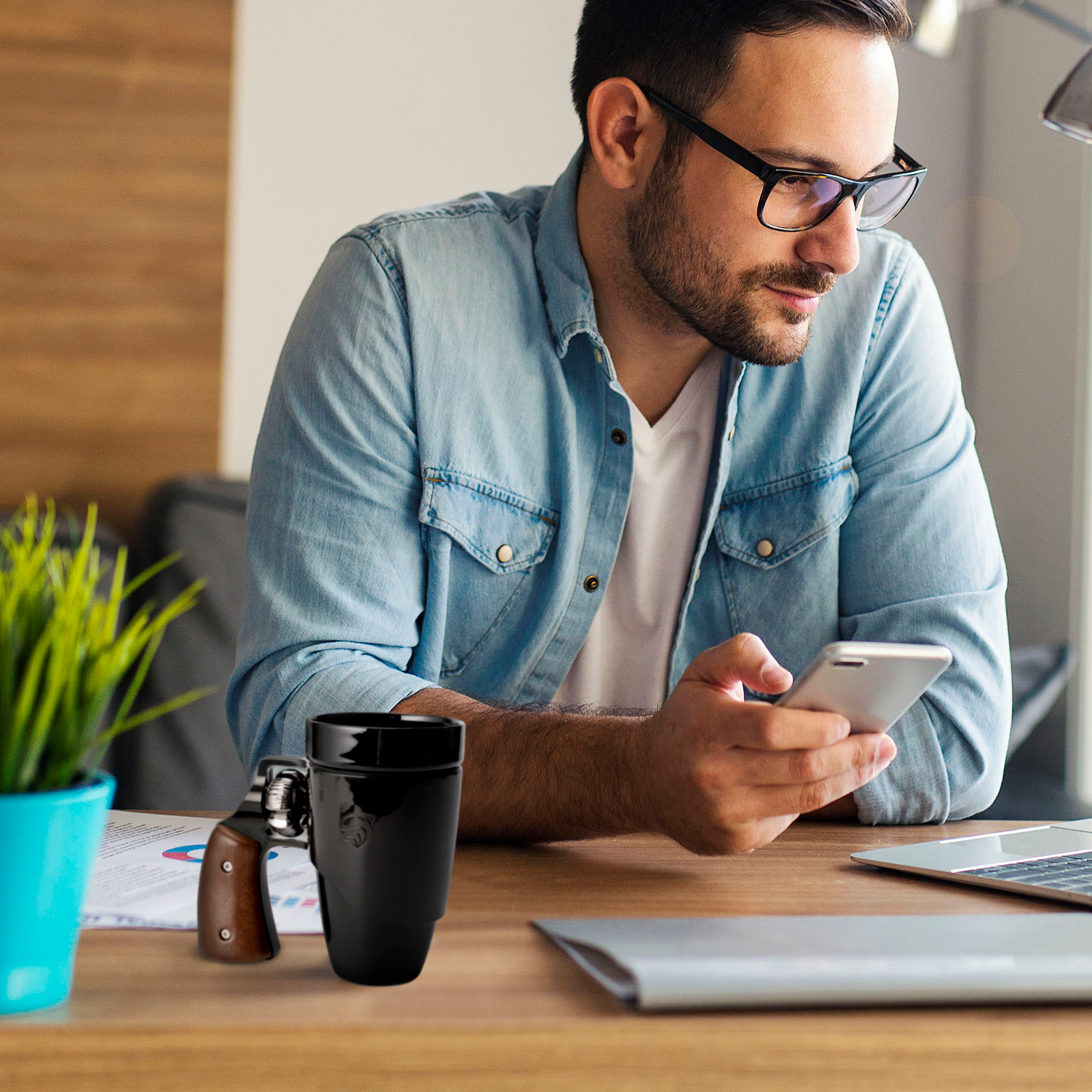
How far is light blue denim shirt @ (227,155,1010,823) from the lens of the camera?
110 cm

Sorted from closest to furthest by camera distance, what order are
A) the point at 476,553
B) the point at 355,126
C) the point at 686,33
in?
the point at 476,553 → the point at 686,33 → the point at 355,126

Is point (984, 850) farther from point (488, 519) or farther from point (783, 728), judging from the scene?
point (488, 519)

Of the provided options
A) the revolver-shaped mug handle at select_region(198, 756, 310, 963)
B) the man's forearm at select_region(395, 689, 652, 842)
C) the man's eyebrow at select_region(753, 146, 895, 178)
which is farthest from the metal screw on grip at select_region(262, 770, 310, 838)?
the man's eyebrow at select_region(753, 146, 895, 178)

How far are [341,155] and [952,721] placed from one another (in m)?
1.70

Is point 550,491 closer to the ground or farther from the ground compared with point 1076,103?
closer to the ground

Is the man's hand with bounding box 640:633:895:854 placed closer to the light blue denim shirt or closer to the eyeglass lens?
the light blue denim shirt

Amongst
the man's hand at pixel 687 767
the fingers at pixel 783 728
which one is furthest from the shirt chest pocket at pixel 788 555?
the fingers at pixel 783 728

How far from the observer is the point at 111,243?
217 centimetres

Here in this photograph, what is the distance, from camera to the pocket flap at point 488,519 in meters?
1.19

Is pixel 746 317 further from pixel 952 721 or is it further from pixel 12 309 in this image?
pixel 12 309

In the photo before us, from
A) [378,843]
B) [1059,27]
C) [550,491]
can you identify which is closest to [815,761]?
[378,843]

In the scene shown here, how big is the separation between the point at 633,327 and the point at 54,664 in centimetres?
104

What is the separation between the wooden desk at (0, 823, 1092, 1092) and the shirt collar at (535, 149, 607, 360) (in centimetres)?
84

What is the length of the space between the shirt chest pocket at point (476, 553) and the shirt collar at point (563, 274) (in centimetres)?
19
